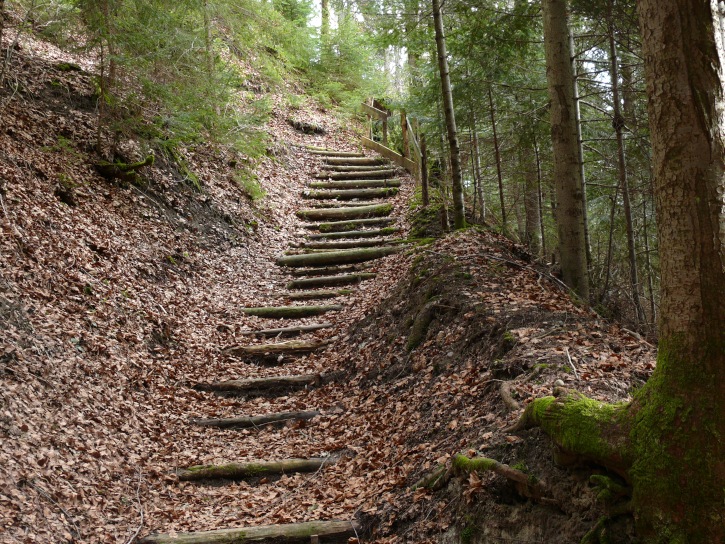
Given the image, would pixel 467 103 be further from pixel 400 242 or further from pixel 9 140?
pixel 9 140

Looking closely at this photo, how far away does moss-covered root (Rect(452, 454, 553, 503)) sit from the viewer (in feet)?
11.0

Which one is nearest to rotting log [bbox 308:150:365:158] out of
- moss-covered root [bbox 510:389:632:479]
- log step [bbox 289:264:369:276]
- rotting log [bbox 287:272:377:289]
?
log step [bbox 289:264:369:276]

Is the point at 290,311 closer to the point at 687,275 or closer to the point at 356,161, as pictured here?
the point at 687,275

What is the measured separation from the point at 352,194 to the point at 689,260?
11.9m

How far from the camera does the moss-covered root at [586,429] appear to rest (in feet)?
9.61

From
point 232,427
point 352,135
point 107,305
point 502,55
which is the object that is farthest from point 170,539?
point 352,135

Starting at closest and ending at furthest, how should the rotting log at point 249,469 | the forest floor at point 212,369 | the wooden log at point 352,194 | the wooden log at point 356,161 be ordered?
1. the forest floor at point 212,369
2. the rotting log at point 249,469
3. the wooden log at point 352,194
4. the wooden log at point 356,161

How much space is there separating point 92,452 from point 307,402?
8.12 feet

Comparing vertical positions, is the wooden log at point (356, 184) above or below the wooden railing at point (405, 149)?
below

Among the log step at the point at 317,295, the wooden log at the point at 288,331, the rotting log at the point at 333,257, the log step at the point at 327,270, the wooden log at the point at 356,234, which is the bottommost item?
the wooden log at the point at 288,331

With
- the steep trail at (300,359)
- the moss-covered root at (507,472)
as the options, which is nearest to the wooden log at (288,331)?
the steep trail at (300,359)

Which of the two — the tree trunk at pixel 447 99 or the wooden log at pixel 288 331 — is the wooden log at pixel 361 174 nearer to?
the tree trunk at pixel 447 99

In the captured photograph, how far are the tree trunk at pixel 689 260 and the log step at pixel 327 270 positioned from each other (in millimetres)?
7937

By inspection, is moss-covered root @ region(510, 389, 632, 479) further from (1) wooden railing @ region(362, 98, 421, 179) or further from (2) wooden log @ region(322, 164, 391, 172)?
(2) wooden log @ region(322, 164, 391, 172)
